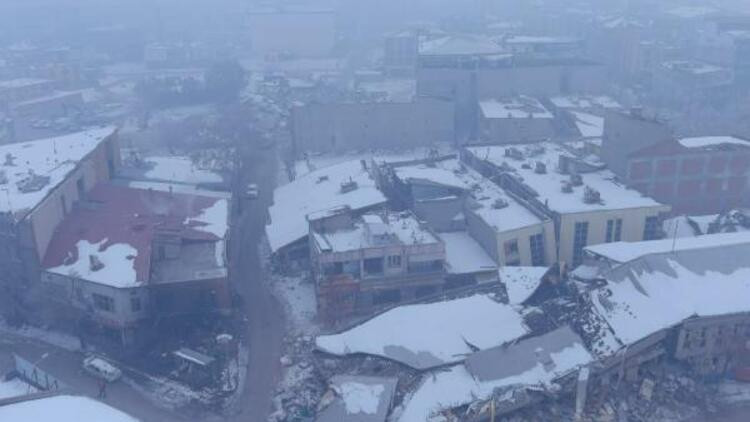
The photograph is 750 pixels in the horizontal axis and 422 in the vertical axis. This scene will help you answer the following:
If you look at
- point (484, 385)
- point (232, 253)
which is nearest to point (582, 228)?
point (484, 385)

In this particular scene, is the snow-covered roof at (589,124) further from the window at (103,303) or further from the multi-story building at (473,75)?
the window at (103,303)

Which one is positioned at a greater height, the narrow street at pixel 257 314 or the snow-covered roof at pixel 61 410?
the snow-covered roof at pixel 61 410

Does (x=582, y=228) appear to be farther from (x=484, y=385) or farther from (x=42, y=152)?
(x=42, y=152)

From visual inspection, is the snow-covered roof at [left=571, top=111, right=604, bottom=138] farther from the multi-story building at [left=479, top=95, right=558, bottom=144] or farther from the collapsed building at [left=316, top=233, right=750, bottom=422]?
the collapsed building at [left=316, top=233, right=750, bottom=422]

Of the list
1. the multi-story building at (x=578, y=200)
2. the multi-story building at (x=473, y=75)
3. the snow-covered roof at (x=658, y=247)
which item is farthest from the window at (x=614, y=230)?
the multi-story building at (x=473, y=75)

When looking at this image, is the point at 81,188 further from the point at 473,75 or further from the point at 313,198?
the point at 473,75

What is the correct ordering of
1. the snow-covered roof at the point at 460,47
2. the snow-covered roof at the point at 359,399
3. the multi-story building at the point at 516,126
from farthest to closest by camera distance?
the snow-covered roof at the point at 460,47 < the multi-story building at the point at 516,126 < the snow-covered roof at the point at 359,399

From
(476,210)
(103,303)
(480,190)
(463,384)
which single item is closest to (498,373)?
(463,384)
